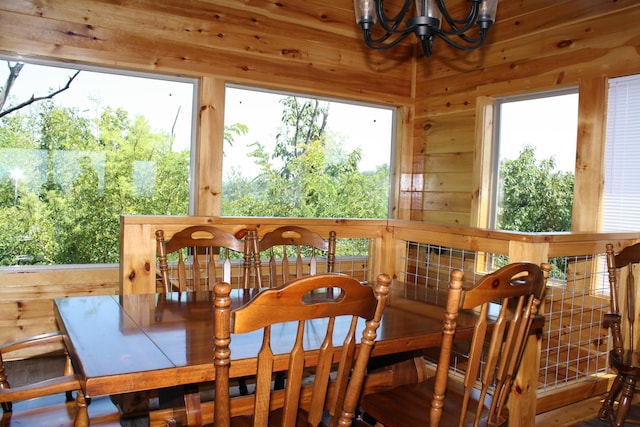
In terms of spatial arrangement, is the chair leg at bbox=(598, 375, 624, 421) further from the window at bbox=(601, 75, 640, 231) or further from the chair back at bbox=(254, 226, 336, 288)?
the chair back at bbox=(254, 226, 336, 288)

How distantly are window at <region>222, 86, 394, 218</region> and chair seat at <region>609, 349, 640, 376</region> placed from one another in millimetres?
2527

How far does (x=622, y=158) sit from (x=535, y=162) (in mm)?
655

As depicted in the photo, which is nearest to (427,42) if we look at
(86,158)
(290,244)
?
(290,244)

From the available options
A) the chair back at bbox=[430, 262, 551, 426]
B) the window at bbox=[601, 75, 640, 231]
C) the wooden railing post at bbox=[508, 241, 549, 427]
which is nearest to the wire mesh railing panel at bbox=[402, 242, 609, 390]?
the window at bbox=[601, 75, 640, 231]

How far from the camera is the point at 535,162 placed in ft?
12.7

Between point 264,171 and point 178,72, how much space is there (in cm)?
99

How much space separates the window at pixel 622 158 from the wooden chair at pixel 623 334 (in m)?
0.45

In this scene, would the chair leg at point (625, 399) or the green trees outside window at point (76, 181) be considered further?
the green trees outside window at point (76, 181)

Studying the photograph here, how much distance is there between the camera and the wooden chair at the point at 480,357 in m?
1.47

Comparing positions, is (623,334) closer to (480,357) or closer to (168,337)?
(480,357)

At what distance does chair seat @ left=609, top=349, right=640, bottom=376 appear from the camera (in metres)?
2.36

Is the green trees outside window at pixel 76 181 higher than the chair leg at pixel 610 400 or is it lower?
higher

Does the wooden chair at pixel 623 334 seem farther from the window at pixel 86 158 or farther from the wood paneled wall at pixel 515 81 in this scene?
the window at pixel 86 158

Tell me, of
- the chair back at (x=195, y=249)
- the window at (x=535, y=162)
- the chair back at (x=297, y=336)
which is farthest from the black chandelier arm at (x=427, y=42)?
the window at (x=535, y=162)
